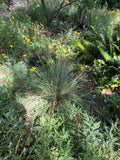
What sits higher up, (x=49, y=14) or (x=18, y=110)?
(x=49, y=14)

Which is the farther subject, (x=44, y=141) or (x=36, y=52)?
(x=36, y=52)

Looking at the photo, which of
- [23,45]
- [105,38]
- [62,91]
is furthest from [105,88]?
[23,45]

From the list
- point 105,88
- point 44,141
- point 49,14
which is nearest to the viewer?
point 44,141

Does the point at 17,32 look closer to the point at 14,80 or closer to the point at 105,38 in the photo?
the point at 14,80

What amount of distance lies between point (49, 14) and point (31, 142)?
3695 millimetres

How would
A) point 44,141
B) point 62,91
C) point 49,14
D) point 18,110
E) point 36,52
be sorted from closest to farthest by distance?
point 44,141 → point 18,110 → point 62,91 → point 36,52 → point 49,14

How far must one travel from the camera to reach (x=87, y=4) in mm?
3119

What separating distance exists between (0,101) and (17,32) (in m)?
1.80

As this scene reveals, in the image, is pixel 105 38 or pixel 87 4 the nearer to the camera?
pixel 105 38

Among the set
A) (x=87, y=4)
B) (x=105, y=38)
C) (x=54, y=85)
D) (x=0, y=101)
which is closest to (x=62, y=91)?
(x=54, y=85)

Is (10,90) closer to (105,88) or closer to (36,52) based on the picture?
(36,52)

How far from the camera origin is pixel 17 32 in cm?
289

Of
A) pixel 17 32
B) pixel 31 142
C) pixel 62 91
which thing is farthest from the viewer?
pixel 17 32

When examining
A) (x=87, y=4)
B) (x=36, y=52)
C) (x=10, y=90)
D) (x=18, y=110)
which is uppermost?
(x=87, y=4)
